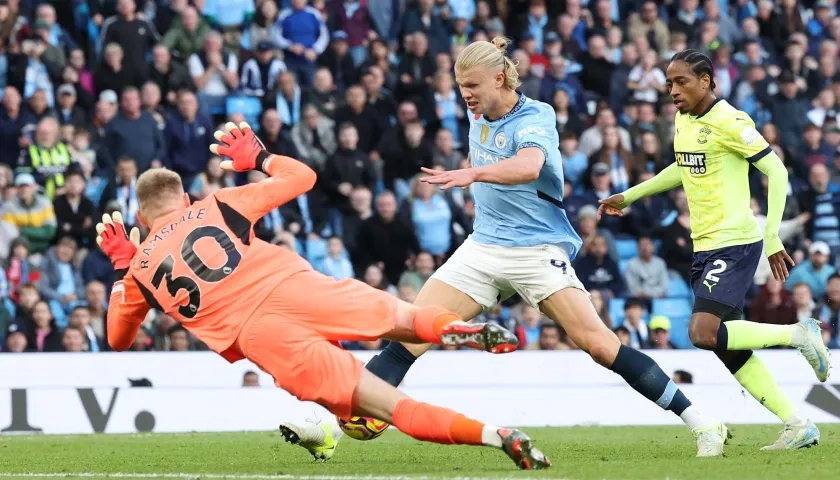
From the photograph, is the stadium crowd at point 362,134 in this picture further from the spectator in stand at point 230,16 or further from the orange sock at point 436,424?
the orange sock at point 436,424

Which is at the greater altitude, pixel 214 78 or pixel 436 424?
pixel 214 78

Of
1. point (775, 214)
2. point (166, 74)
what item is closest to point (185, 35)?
point (166, 74)

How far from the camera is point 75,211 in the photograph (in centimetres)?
1534

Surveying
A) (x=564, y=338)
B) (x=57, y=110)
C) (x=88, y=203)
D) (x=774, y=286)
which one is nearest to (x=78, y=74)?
(x=57, y=110)

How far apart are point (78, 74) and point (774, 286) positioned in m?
8.78

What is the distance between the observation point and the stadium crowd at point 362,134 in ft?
50.4

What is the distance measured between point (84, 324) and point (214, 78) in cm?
434

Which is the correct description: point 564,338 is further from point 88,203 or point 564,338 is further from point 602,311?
point 88,203

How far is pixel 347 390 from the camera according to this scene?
6730mm

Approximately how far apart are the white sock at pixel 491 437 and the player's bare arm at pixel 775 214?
2.79 meters

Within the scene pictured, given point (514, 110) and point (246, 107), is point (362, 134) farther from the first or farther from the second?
point (514, 110)

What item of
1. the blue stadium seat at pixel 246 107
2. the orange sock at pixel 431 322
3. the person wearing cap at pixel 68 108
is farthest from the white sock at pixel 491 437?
the blue stadium seat at pixel 246 107

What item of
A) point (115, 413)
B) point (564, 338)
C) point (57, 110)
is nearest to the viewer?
point (115, 413)

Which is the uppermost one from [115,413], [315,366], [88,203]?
[315,366]
